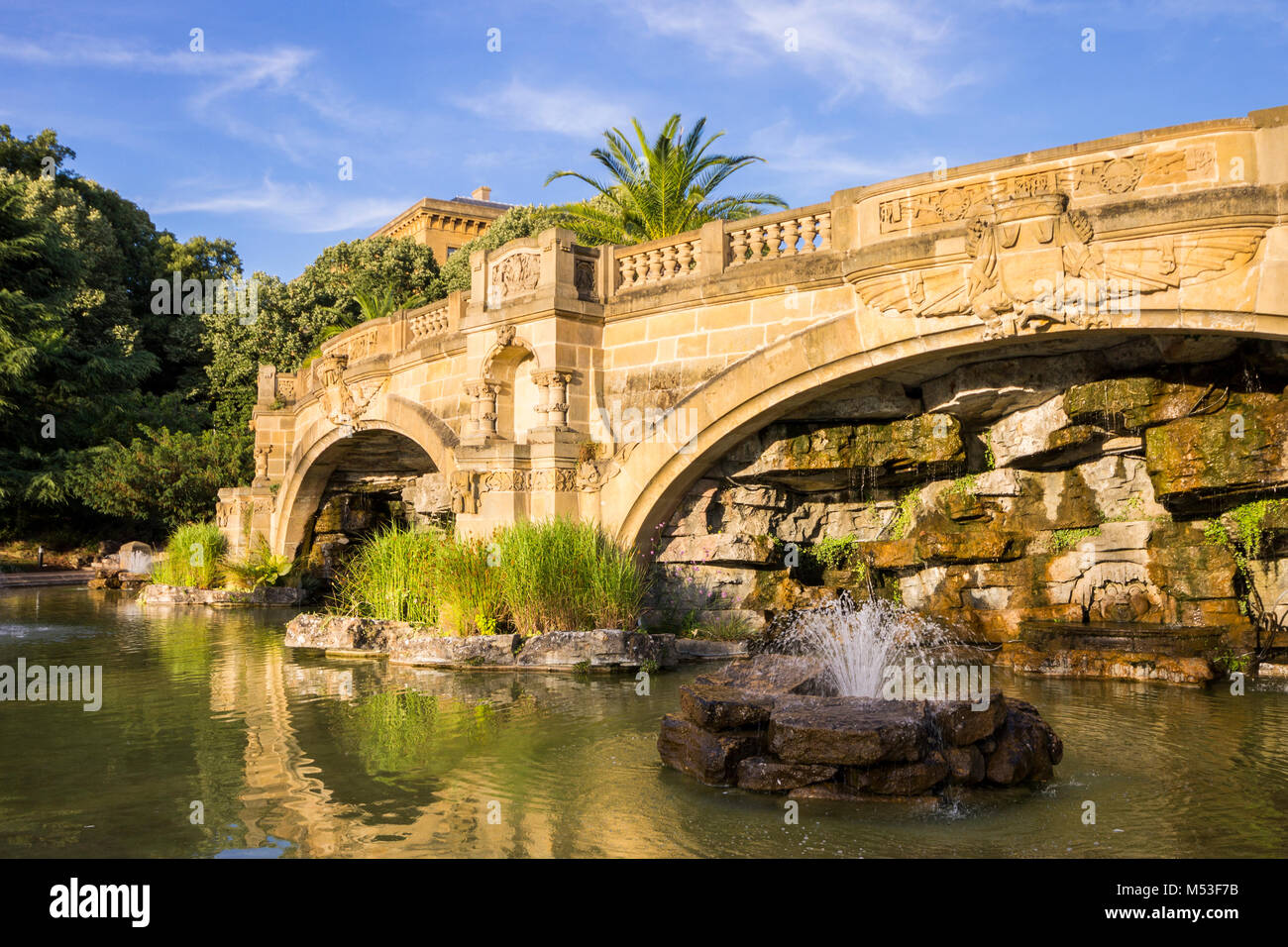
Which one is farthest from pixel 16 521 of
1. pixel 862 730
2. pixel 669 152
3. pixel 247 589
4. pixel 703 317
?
pixel 862 730

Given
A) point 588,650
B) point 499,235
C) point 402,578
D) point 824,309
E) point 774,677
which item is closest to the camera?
point 774,677

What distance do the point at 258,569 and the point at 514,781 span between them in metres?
17.8

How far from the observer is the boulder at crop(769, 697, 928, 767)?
584 centimetres

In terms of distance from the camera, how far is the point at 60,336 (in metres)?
30.3

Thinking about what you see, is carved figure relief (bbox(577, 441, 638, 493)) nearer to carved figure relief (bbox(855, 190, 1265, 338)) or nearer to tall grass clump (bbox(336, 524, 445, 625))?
tall grass clump (bbox(336, 524, 445, 625))

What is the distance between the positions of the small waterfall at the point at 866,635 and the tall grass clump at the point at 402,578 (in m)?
4.60

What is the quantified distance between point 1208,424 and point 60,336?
30852mm

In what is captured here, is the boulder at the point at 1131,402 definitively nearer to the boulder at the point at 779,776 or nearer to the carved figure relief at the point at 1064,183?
the carved figure relief at the point at 1064,183

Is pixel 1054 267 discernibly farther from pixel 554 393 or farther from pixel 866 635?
pixel 554 393

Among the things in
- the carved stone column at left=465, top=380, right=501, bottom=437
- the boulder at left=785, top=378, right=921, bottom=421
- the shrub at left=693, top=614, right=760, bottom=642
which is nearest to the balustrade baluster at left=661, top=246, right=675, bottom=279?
the boulder at left=785, top=378, right=921, bottom=421

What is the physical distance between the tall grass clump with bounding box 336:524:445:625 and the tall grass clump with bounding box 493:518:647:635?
1446 mm

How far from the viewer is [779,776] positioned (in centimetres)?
605

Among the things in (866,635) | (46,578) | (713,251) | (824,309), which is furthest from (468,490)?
(46,578)

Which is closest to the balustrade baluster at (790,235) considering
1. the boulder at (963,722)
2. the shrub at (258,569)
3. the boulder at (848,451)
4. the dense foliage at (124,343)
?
the boulder at (848,451)
